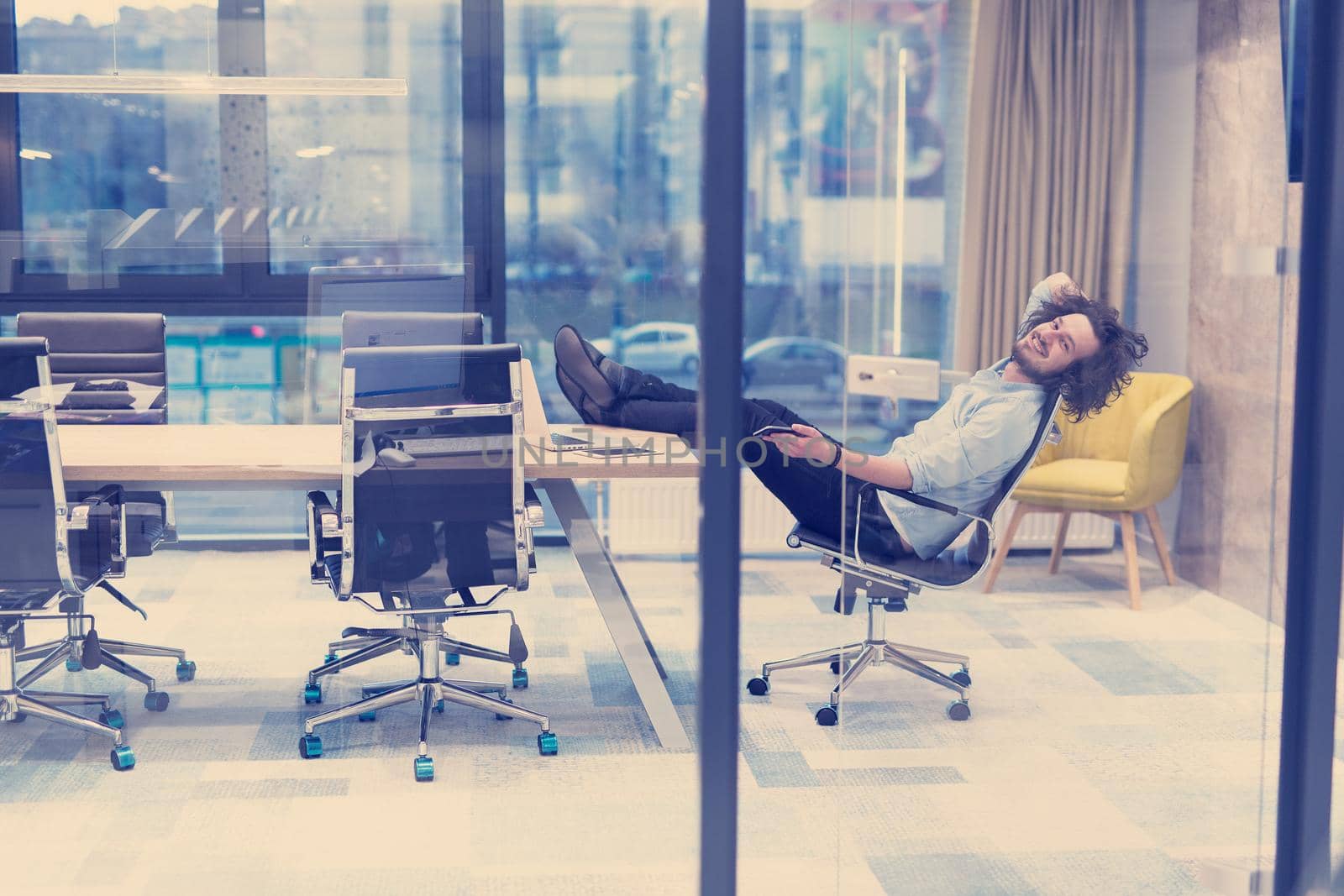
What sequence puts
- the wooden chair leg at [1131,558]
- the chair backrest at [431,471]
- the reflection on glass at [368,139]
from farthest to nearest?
the reflection on glass at [368,139] → the chair backrest at [431,471] → the wooden chair leg at [1131,558]

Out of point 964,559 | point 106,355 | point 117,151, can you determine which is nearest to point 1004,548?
point 964,559

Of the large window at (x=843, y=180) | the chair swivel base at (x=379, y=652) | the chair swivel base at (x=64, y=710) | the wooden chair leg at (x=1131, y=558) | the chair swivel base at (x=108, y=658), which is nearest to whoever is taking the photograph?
the large window at (x=843, y=180)

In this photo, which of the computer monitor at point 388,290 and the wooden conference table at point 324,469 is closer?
the wooden conference table at point 324,469

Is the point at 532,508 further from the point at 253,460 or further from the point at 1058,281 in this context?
the point at 1058,281

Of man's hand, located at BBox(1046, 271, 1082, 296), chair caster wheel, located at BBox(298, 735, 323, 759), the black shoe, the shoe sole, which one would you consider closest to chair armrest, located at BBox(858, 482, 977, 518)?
man's hand, located at BBox(1046, 271, 1082, 296)

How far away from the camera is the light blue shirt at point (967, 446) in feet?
8.09

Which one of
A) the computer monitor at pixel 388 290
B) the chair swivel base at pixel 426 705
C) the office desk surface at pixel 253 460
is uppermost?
the computer monitor at pixel 388 290

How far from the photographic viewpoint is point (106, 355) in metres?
3.83

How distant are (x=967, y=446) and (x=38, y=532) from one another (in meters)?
2.22

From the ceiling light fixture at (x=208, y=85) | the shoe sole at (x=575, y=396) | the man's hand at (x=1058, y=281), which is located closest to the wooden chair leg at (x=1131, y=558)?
the man's hand at (x=1058, y=281)

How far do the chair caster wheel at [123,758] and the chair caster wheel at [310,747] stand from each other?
39 centimetres

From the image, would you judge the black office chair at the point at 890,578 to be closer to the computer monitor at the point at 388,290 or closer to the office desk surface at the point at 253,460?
the office desk surface at the point at 253,460

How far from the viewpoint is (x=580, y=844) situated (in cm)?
276

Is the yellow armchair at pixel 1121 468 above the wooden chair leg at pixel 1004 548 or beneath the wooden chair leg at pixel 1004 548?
above
